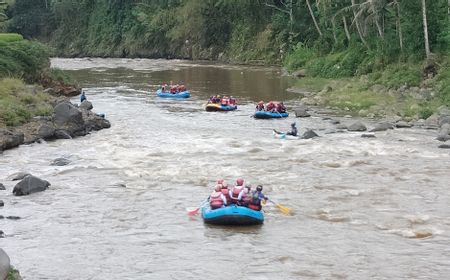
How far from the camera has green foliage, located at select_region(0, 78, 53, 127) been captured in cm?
2544

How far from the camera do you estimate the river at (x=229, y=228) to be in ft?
40.5

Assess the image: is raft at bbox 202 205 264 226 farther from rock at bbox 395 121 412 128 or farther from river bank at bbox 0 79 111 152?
rock at bbox 395 121 412 128

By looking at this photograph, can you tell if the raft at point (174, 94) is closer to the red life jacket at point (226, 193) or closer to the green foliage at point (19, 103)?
the green foliage at point (19, 103)

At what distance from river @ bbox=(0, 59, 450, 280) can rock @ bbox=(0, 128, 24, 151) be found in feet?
1.29

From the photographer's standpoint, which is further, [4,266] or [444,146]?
[444,146]

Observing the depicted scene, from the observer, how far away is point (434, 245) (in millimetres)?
13094

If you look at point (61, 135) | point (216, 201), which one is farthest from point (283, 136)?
point (216, 201)

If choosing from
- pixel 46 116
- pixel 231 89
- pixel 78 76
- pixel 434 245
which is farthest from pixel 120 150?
pixel 78 76

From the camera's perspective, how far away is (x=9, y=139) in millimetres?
23062

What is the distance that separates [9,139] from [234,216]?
470 inches

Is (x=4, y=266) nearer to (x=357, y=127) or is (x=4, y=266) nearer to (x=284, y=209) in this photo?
(x=284, y=209)

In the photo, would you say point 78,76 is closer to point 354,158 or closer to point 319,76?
point 319,76

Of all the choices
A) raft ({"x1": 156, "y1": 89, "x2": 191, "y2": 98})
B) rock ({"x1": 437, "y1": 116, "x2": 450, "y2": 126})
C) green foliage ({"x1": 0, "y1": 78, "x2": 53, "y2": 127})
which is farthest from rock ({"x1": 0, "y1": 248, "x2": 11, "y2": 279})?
raft ({"x1": 156, "y1": 89, "x2": 191, "y2": 98})

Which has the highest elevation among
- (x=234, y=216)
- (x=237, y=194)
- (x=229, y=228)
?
(x=237, y=194)
